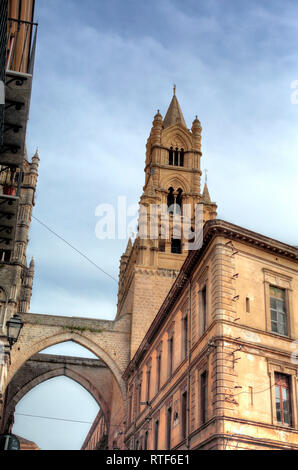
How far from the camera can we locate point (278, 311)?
62.2 ft

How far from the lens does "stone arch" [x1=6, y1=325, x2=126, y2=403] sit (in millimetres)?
36375

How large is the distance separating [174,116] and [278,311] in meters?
35.7

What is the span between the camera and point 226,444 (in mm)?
15578

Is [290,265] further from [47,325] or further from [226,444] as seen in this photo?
[47,325]

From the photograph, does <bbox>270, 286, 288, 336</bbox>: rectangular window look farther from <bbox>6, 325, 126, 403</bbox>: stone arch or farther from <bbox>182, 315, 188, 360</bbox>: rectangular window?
<bbox>6, 325, 126, 403</bbox>: stone arch

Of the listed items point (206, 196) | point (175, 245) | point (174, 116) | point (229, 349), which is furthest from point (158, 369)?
point (174, 116)

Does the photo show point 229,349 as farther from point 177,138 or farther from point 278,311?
point 177,138

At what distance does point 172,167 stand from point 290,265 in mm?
28520

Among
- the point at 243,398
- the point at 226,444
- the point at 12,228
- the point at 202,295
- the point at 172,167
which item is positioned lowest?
the point at 226,444

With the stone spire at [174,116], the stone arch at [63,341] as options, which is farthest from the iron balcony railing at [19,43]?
the stone spire at [174,116]

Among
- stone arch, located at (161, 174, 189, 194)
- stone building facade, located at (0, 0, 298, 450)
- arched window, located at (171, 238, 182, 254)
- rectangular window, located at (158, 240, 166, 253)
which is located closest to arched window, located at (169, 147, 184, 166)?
stone arch, located at (161, 174, 189, 194)

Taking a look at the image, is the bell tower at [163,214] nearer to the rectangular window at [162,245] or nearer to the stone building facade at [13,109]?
the rectangular window at [162,245]

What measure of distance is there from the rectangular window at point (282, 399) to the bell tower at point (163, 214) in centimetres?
2037
